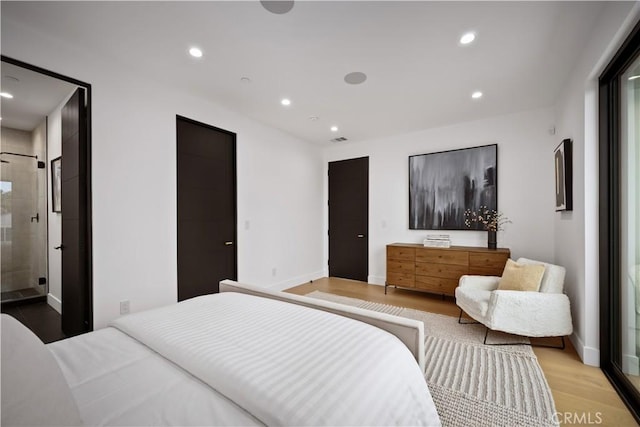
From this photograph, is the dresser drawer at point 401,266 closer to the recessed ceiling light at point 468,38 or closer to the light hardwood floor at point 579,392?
the light hardwood floor at point 579,392

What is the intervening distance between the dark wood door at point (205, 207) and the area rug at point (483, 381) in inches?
102

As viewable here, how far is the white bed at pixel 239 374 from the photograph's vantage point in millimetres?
836

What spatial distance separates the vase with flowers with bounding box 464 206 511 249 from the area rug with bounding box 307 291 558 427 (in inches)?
53.6

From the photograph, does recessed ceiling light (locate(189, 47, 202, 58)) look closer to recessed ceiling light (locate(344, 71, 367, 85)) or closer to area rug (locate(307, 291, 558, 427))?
recessed ceiling light (locate(344, 71, 367, 85))

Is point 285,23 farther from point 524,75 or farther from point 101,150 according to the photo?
point 524,75

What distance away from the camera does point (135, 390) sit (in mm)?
963

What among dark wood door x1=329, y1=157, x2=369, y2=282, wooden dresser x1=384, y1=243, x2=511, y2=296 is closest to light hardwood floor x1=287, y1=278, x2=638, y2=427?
wooden dresser x1=384, y1=243, x2=511, y2=296

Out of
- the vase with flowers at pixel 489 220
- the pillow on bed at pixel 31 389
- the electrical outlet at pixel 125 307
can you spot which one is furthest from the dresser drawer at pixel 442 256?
the pillow on bed at pixel 31 389

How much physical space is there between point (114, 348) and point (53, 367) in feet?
1.30

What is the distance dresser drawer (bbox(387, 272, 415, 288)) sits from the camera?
3.95m

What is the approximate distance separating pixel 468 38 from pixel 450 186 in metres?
2.34

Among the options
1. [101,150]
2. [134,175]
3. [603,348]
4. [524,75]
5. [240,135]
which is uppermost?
[524,75]

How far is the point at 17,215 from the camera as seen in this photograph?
247 cm

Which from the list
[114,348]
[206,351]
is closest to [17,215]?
[114,348]
